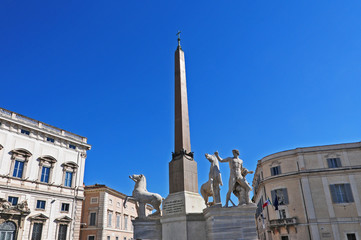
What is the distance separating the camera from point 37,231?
88.7ft

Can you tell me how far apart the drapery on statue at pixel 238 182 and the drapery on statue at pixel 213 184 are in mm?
453

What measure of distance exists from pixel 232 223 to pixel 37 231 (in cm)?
2467

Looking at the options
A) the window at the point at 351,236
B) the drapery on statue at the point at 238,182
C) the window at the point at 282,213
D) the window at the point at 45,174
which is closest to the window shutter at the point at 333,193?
the window at the point at 351,236

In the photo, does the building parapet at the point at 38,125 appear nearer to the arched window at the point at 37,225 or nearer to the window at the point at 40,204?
the window at the point at 40,204

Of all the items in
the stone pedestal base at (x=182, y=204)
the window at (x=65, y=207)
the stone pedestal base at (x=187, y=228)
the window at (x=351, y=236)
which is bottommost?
the window at (x=351, y=236)

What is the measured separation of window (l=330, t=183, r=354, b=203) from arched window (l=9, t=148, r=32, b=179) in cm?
3251

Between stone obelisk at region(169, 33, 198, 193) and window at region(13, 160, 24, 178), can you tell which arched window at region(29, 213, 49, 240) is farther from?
stone obelisk at region(169, 33, 198, 193)

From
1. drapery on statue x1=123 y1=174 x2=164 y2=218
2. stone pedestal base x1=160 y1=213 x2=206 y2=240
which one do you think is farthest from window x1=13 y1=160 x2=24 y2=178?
stone pedestal base x1=160 y1=213 x2=206 y2=240

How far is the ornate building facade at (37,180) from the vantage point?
25.9 m

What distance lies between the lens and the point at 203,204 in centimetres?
1117

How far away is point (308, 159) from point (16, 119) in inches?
1268

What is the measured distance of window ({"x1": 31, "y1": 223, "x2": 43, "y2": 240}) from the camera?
26719mm

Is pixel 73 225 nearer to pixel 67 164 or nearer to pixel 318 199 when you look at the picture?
pixel 67 164

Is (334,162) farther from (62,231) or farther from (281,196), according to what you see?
(62,231)
